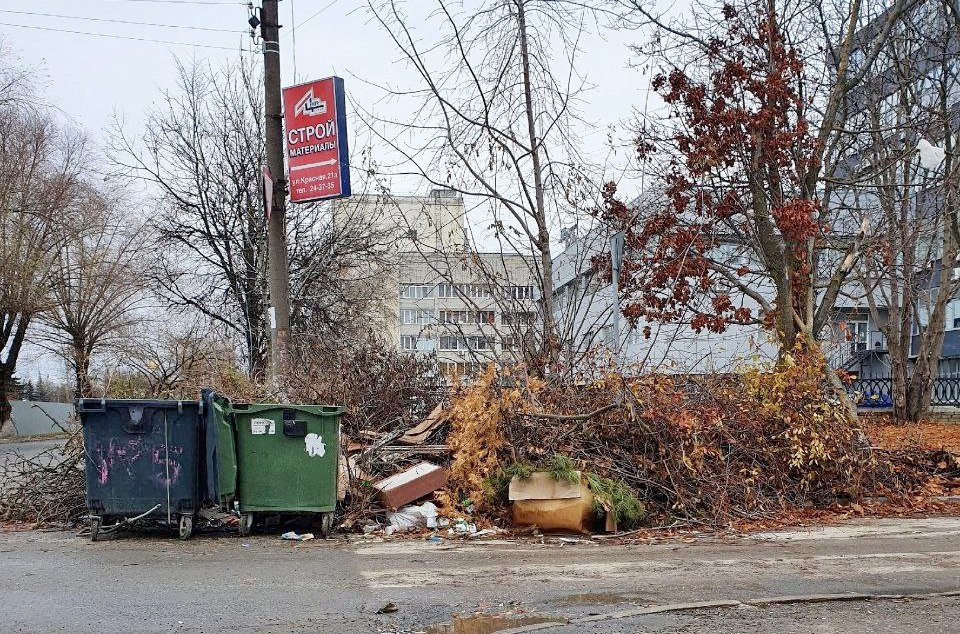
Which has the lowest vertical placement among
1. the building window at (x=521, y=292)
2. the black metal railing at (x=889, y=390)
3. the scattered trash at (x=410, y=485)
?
the black metal railing at (x=889, y=390)

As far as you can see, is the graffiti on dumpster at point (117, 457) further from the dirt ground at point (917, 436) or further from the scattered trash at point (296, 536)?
the dirt ground at point (917, 436)

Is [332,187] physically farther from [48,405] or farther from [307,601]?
[48,405]

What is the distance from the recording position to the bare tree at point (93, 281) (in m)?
35.8

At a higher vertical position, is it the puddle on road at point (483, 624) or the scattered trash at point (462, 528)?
the puddle on road at point (483, 624)

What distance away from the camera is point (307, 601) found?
5891mm

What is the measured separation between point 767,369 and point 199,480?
6.58 metres

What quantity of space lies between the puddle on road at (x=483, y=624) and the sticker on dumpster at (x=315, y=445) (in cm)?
347

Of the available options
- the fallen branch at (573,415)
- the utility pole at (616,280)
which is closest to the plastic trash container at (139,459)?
the fallen branch at (573,415)

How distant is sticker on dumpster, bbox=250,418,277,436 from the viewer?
866cm

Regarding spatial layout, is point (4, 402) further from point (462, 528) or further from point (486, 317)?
point (462, 528)

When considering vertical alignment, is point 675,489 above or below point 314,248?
below

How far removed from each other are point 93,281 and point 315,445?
108 feet

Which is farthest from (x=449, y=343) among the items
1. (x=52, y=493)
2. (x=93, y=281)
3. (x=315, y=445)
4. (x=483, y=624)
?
(x=93, y=281)

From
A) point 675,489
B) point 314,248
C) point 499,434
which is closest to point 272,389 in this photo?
point 499,434
